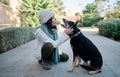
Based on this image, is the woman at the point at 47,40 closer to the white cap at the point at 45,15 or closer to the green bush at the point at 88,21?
the white cap at the point at 45,15

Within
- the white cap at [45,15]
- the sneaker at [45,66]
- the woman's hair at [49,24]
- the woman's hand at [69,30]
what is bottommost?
the sneaker at [45,66]

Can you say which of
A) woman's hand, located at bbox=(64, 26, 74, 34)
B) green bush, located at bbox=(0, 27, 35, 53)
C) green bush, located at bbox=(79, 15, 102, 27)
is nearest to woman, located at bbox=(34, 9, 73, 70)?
woman's hand, located at bbox=(64, 26, 74, 34)

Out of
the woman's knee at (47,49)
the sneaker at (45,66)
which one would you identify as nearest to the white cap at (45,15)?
the woman's knee at (47,49)

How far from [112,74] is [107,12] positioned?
27078 millimetres

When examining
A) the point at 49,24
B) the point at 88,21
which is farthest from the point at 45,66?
the point at 88,21

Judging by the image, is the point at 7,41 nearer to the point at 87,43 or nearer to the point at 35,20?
the point at 87,43

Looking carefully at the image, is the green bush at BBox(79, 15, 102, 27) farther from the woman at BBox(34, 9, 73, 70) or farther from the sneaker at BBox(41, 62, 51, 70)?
the sneaker at BBox(41, 62, 51, 70)

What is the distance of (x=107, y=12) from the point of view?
31.0m

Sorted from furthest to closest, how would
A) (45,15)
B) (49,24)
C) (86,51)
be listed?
(49,24), (45,15), (86,51)

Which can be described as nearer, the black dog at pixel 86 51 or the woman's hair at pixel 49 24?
the black dog at pixel 86 51

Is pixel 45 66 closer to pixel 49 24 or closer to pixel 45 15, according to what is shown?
pixel 49 24

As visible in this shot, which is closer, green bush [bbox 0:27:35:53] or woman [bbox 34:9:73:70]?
woman [bbox 34:9:73:70]

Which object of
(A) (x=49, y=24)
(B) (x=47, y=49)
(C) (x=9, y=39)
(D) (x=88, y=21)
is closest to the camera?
(B) (x=47, y=49)

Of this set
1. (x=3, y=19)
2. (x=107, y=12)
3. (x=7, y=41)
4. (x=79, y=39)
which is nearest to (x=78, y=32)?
(x=79, y=39)
